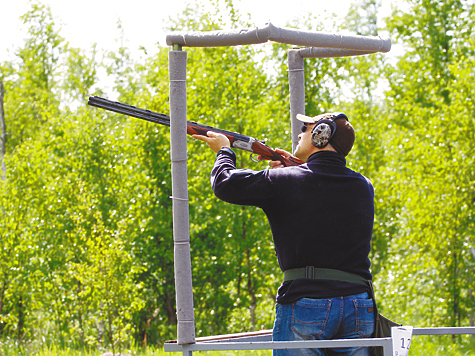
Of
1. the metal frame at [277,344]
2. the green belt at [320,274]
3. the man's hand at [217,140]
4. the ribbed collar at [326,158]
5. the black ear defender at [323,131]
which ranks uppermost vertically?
the man's hand at [217,140]

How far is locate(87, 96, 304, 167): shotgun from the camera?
3.95 meters

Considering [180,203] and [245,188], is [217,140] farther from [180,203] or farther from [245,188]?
[245,188]

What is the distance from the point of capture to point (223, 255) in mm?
11883

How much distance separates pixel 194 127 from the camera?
3.94 metres

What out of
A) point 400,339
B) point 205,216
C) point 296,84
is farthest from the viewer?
point 205,216

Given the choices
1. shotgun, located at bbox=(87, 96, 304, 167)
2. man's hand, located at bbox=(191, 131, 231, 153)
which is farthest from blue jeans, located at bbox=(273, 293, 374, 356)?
shotgun, located at bbox=(87, 96, 304, 167)

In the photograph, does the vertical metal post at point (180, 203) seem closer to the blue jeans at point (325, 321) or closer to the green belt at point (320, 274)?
the blue jeans at point (325, 321)

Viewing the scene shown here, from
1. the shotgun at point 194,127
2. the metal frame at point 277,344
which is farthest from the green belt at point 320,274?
the shotgun at point 194,127

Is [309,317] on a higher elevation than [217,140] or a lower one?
lower

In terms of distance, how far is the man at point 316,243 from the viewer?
2.62 meters

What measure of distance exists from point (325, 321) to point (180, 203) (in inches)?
41.3

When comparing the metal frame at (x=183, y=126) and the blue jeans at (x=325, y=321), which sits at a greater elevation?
the metal frame at (x=183, y=126)

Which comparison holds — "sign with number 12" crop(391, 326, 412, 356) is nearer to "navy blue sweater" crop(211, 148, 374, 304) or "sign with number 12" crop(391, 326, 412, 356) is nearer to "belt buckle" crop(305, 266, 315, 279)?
"navy blue sweater" crop(211, 148, 374, 304)

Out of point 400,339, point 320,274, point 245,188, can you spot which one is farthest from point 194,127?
point 400,339
